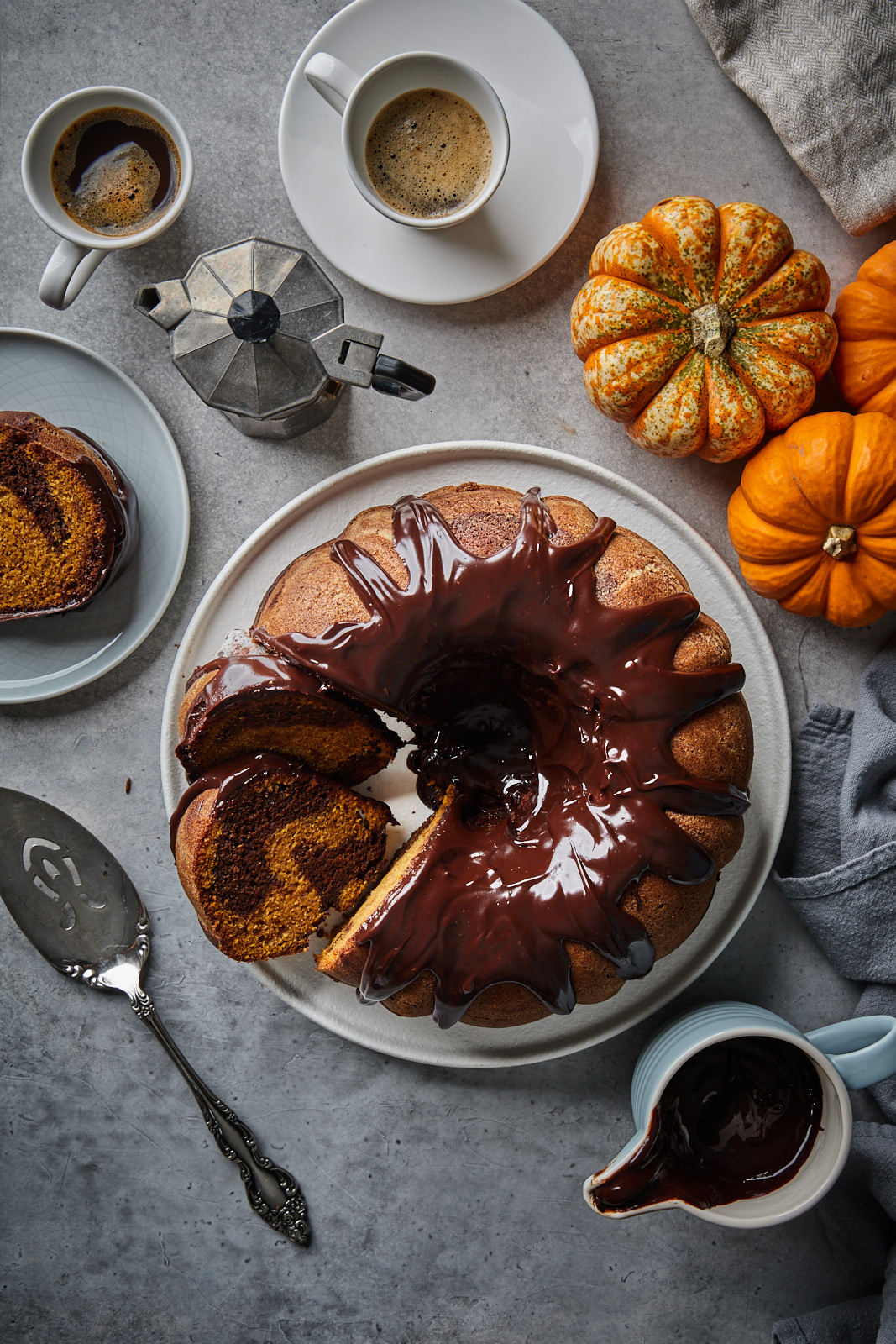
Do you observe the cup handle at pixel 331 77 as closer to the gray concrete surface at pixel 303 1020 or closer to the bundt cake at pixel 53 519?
the gray concrete surface at pixel 303 1020

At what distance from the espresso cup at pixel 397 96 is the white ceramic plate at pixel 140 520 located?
2.69 ft

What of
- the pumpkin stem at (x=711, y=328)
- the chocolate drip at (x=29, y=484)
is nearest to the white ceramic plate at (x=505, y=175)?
the pumpkin stem at (x=711, y=328)

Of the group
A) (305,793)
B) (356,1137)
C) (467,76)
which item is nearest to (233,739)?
(305,793)

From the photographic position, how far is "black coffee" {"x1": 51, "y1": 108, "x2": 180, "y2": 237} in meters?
2.18

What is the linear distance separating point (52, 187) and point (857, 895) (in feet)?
9.26

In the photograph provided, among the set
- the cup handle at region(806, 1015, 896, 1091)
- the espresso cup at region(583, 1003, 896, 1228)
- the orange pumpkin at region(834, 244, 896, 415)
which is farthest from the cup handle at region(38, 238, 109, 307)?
the cup handle at region(806, 1015, 896, 1091)

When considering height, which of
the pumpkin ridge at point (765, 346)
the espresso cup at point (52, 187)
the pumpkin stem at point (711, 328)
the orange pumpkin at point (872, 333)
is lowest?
the espresso cup at point (52, 187)

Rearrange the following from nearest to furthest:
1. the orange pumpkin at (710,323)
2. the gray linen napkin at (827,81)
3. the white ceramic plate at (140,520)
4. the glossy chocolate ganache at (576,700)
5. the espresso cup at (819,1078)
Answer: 1. the glossy chocolate ganache at (576,700)
2. the espresso cup at (819,1078)
3. the orange pumpkin at (710,323)
4. the gray linen napkin at (827,81)
5. the white ceramic plate at (140,520)

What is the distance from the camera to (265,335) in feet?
6.71

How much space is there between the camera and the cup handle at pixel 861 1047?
6.55 ft

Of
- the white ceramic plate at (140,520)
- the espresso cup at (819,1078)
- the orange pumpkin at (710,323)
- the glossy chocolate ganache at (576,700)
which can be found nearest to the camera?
the glossy chocolate ganache at (576,700)

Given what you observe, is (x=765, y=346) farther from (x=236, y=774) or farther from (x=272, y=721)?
(x=236, y=774)

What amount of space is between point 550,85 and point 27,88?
1456 mm

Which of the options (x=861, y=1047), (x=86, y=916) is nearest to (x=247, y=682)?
(x=86, y=916)
